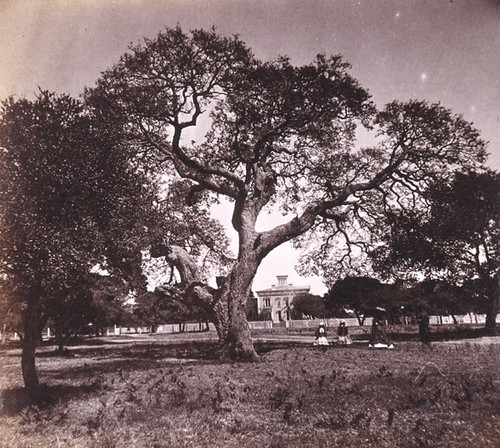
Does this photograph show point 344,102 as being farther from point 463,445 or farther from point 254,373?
point 463,445

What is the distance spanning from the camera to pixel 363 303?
50.2 meters

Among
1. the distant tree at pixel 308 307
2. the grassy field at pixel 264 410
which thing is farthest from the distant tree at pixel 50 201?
the distant tree at pixel 308 307

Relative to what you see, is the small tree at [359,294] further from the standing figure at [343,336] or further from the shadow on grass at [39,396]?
the shadow on grass at [39,396]

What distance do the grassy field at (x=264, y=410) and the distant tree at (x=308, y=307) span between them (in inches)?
2892

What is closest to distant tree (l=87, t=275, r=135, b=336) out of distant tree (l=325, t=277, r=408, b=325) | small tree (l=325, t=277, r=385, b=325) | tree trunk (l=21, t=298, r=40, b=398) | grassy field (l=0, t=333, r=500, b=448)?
tree trunk (l=21, t=298, r=40, b=398)

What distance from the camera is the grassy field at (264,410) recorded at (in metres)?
5.53

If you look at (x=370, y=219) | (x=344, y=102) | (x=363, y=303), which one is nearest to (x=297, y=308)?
(x=363, y=303)

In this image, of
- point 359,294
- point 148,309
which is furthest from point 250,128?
point 148,309

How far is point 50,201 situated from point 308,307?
80473 mm

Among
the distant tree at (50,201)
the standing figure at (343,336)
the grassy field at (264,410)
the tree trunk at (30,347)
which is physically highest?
the distant tree at (50,201)

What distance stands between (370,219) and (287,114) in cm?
896

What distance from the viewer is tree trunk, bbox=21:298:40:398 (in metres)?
8.03

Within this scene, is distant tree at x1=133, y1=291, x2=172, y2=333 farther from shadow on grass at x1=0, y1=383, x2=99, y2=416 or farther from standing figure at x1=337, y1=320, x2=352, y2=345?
shadow on grass at x1=0, y1=383, x2=99, y2=416

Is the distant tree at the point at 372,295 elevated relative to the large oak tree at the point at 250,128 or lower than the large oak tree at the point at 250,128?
lower
